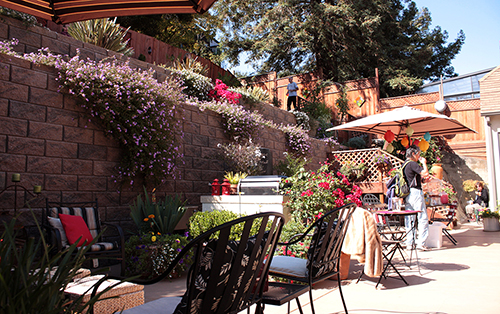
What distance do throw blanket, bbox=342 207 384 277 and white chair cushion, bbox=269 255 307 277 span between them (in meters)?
1.19

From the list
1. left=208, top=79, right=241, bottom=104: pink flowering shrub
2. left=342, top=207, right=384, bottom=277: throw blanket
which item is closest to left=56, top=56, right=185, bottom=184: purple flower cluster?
left=208, top=79, right=241, bottom=104: pink flowering shrub

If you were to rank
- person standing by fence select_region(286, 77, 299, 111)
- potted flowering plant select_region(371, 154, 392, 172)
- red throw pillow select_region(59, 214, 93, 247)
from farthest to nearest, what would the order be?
person standing by fence select_region(286, 77, 299, 111) → potted flowering plant select_region(371, 154, 392, 172) → red throw pillow select_region(59, 214, 93, 247)

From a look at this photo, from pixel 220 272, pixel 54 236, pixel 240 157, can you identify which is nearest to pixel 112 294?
pixel 220 272

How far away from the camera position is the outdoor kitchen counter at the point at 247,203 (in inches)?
222

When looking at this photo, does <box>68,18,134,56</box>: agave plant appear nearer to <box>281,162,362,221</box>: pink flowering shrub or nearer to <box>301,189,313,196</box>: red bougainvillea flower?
<box>281,162,362,221</box>: pink flowering shrub

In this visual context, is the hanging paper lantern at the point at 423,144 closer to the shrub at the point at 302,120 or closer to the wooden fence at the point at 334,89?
the shrub at the point at 302,120

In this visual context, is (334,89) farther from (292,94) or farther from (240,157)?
(240,157)

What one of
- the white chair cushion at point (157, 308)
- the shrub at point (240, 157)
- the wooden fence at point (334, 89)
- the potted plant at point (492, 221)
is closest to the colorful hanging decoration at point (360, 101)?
the wooden fence at point (334, 89)

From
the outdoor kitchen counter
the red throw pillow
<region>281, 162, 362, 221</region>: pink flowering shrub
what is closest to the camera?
the red throw pillow

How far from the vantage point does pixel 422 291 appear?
3.70 meters

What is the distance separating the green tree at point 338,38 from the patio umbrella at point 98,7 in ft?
45.8

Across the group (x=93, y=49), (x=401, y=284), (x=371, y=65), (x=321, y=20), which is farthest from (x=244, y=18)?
(x=401, y=284)

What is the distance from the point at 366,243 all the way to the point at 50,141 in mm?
4009

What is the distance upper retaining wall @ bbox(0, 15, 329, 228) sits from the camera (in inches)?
164
